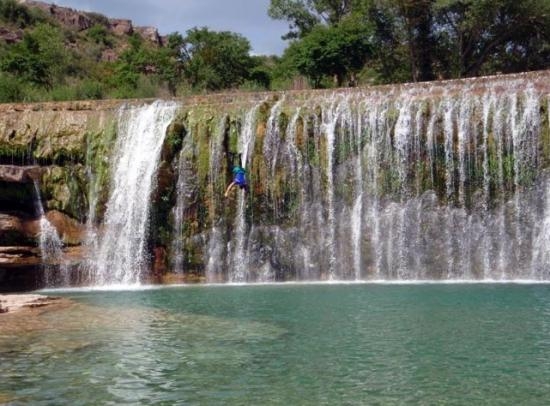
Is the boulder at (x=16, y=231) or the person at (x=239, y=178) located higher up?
the person at (x=239, y=178)

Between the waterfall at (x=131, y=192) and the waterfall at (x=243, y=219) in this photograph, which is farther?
the waterfall at (x=131, y=192)

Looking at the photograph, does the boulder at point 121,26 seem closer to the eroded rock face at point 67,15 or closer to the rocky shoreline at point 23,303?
the eroded rock face at point 67,15

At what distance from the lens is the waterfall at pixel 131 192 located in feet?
76.2

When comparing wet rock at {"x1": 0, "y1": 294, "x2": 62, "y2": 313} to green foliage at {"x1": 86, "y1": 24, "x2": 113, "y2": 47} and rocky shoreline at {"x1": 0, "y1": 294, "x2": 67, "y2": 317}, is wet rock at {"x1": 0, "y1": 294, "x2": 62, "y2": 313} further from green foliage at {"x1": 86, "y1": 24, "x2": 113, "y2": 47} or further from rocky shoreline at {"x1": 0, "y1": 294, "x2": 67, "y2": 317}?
green foliage at {"x1": 86, "y1": 24, "x2": 113, "y2": 47}

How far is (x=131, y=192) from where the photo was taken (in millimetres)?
24141

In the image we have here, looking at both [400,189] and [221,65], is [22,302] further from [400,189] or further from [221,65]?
[221,65]

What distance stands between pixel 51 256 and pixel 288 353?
52.0 ft

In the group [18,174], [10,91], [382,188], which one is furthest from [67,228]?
[10,91]

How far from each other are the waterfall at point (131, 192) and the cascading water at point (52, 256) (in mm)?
1100

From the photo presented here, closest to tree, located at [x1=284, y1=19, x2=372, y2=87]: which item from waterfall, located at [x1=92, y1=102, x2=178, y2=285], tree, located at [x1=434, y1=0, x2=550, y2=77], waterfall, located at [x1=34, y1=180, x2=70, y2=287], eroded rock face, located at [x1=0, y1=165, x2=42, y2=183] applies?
tree, located at [x1=434, y1=0, x2=550, y2=77]

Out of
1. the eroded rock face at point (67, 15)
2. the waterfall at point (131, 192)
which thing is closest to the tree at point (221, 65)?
the waterfall at point (131, 192)

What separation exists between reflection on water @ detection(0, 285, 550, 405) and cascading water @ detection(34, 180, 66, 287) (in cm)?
839

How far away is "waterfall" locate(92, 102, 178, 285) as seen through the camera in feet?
76.2

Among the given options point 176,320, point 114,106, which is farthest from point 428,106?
point 176,320
